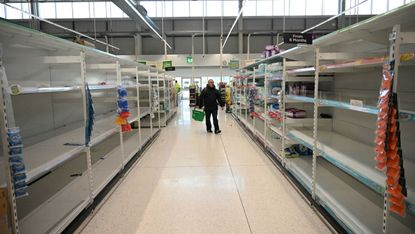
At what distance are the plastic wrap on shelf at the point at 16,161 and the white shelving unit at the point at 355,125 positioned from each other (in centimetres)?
246

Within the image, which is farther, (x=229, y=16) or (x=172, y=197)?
(x=229, y=16)

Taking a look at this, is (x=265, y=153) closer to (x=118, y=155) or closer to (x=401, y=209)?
(x=118, y=155)

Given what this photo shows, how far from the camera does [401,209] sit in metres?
1.63

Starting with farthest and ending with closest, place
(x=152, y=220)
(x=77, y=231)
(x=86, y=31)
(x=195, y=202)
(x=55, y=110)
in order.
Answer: (x=86, y=31), (x=55, y=110), (x=195, y=202), (x=152, y=220), (x=77, y=231)

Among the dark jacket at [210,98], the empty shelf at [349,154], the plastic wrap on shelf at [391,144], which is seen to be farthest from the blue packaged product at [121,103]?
the dark jacket at [210,98]

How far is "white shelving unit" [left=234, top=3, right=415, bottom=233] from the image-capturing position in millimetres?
1951

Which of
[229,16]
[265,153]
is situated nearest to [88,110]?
[265,153]

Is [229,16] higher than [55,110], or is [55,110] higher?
[229,16]

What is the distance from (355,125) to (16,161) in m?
3.70

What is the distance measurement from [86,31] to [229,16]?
8.82m

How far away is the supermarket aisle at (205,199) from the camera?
2662 mm

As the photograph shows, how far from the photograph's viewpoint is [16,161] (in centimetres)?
179

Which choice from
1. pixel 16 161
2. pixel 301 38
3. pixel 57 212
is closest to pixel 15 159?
pixel 16 161

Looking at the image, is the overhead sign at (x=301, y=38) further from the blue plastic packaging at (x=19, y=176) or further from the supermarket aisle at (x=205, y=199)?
the blue plastic packaging at (x=19, y=176)
